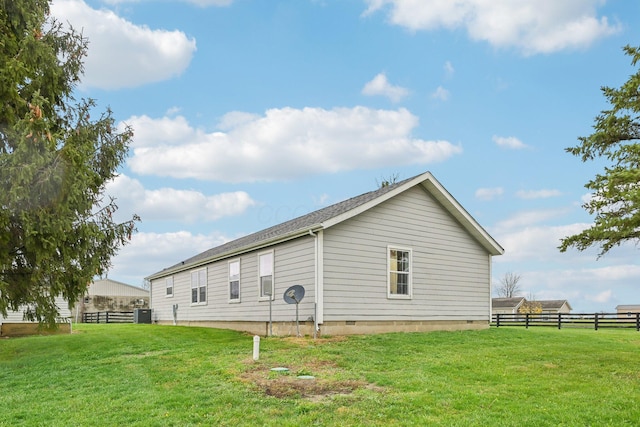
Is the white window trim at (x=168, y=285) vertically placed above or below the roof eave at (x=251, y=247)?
below

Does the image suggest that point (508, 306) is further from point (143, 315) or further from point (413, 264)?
point (413, 264)

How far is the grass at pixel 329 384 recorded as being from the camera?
7324mm

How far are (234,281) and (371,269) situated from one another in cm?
605

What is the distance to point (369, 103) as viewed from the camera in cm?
1688

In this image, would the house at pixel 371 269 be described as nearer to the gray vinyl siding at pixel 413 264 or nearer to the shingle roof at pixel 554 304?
the gray vinyl siding at pixel 413 264

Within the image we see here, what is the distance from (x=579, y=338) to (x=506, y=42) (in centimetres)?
1001

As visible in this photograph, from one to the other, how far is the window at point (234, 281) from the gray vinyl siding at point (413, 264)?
18.0 ft

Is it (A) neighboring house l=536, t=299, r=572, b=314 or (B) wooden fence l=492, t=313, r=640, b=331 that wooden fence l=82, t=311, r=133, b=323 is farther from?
(A) neighboring house l=536, t=299, r=572, b=314

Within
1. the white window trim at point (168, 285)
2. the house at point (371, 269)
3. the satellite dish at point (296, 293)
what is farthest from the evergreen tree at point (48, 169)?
the white window trim at point (168, 285)

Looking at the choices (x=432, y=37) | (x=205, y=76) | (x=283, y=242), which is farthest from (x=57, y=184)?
(x=432, y=37)

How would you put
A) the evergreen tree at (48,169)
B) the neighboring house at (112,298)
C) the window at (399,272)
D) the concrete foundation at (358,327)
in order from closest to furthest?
the evergreen tree at (48,169) < the concrete foundation at (358,327) < the window at (399,272) < the neighboring house at (112,298)

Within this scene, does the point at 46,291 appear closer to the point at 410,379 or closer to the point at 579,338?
the point at 410,379

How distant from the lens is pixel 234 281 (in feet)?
66.5

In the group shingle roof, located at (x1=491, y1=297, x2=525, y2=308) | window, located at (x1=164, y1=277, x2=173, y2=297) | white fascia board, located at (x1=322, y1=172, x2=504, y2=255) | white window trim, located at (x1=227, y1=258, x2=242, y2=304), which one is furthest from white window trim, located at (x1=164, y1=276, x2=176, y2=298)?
shingle roof, located at (x1=491, y1=297, x2=525, y2=308)
